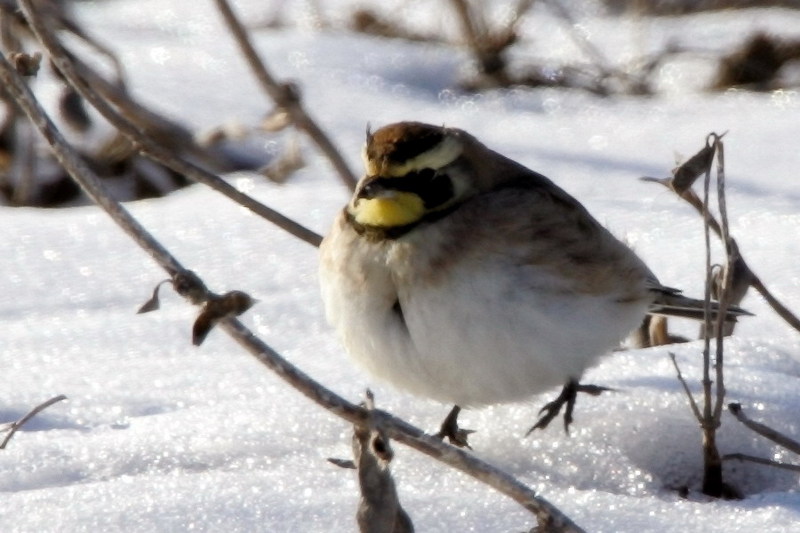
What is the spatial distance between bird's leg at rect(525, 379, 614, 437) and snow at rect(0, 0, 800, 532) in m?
0.03

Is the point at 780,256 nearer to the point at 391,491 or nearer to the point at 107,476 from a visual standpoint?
the point at 107,476

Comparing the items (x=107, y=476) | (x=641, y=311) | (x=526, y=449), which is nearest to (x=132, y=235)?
(x=107, y=476)

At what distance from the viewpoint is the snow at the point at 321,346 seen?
308 centimetres

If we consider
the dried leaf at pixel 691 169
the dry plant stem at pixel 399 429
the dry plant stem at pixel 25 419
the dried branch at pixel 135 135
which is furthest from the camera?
the dried branch at pixel 135 135

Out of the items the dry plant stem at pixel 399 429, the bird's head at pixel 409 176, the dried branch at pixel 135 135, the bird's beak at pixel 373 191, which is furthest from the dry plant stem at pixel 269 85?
the dry plant stem at pixel 399 429

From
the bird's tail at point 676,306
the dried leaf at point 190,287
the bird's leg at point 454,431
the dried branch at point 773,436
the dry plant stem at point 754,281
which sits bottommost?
the bird's leg at point 454,431

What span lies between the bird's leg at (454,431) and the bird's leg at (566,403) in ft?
0.50

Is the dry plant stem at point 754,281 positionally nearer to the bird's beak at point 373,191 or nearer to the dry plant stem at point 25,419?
the bird's beak at point 373,191

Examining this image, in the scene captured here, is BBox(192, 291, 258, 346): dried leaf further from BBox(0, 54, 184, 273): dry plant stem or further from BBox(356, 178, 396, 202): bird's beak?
BBox(356, 178, 396, 202): bird's beak

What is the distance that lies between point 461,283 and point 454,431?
0.41 meters

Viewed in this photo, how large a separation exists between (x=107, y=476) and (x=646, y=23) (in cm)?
622

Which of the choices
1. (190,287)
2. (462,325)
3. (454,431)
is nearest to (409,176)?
(462,325)

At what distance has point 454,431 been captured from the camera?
373cm

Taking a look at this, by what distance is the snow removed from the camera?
3084 mm
